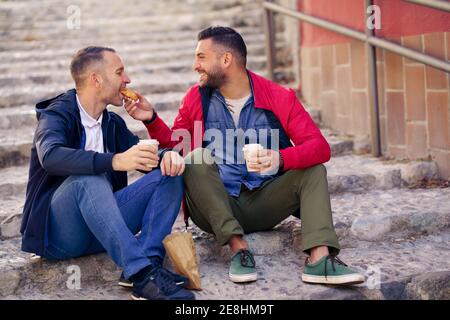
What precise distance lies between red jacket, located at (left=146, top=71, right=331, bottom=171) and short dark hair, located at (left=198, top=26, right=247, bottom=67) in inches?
4.4

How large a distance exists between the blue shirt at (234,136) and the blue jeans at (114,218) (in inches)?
13.6

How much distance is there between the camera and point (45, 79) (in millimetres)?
5574

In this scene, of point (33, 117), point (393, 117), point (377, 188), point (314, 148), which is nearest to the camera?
point (314, 148)

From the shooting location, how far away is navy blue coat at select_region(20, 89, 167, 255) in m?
2.81

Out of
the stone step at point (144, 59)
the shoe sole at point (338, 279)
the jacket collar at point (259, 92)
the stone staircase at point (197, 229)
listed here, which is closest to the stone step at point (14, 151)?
the stone staircase at point (197, 229)

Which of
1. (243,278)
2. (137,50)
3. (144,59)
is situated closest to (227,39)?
(243,278)

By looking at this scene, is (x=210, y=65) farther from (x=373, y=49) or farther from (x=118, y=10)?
(x=118, y=10)

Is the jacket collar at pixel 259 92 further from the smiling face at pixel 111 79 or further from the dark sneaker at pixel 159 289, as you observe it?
the dark sneaker at pixel 159 289

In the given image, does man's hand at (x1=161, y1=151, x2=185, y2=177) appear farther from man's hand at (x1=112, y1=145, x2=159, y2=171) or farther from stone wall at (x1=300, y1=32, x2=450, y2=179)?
stone wall at (x1=300, y1=32, x2=450, y2=179)

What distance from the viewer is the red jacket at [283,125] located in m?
3.04

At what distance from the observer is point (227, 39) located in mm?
3355

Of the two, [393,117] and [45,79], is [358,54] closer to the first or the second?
[393,117]
